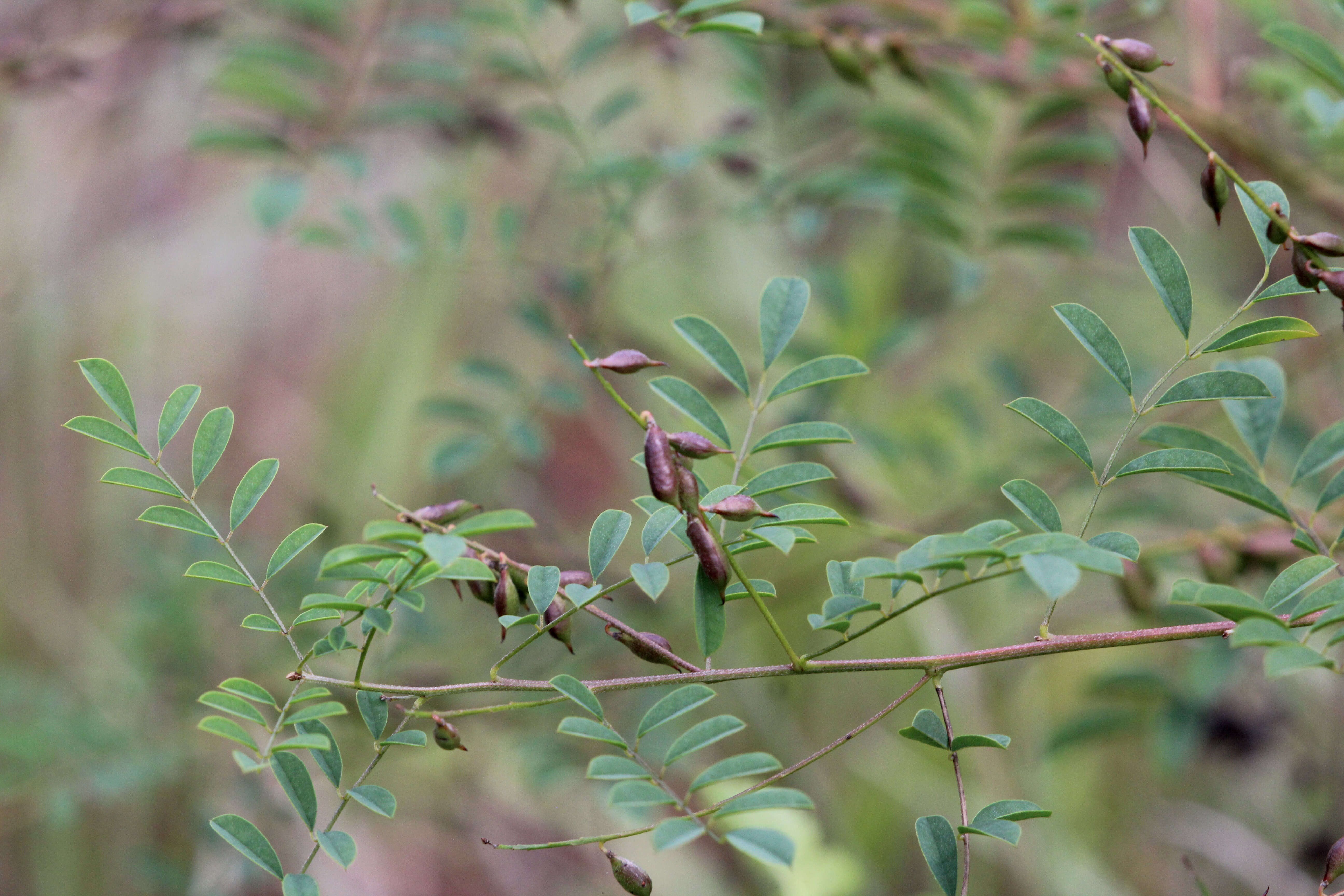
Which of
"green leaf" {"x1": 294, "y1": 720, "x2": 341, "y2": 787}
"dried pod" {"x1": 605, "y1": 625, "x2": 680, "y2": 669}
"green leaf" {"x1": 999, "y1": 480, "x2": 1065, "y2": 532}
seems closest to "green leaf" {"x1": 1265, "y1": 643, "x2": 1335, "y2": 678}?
"green leaf" {"x1": 999, "y1": 480, "x2": 1065, "y2": 532}

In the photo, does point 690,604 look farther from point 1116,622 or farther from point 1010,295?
point 1010,295

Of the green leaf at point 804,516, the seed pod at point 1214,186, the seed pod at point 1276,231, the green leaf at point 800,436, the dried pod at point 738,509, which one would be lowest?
the green leaf at point 804,516

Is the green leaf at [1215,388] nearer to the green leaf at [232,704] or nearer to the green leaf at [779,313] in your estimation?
Result: the green leaf at [779,313]

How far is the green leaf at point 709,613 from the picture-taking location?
364mm

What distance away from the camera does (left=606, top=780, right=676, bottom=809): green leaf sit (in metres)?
0.33

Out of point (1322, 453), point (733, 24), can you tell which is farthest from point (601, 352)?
point (1322, 453)

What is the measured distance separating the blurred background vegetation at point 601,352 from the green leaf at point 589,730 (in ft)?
0.80

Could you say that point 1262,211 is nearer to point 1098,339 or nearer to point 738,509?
point 1098,339

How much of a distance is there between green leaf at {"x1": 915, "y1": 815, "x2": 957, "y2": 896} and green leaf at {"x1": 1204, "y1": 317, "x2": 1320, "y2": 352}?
7.8 inches

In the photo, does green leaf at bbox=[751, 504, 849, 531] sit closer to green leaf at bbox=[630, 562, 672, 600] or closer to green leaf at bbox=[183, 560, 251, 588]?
green leaf at bbox=[630, 562, 672, 600]

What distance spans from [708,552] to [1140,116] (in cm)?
24

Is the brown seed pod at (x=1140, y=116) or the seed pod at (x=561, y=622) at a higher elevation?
the brown seed pod at (x=1140, y=116)

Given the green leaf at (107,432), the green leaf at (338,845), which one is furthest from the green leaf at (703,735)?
the green leaf at (107,432)

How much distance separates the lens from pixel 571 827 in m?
1.46
